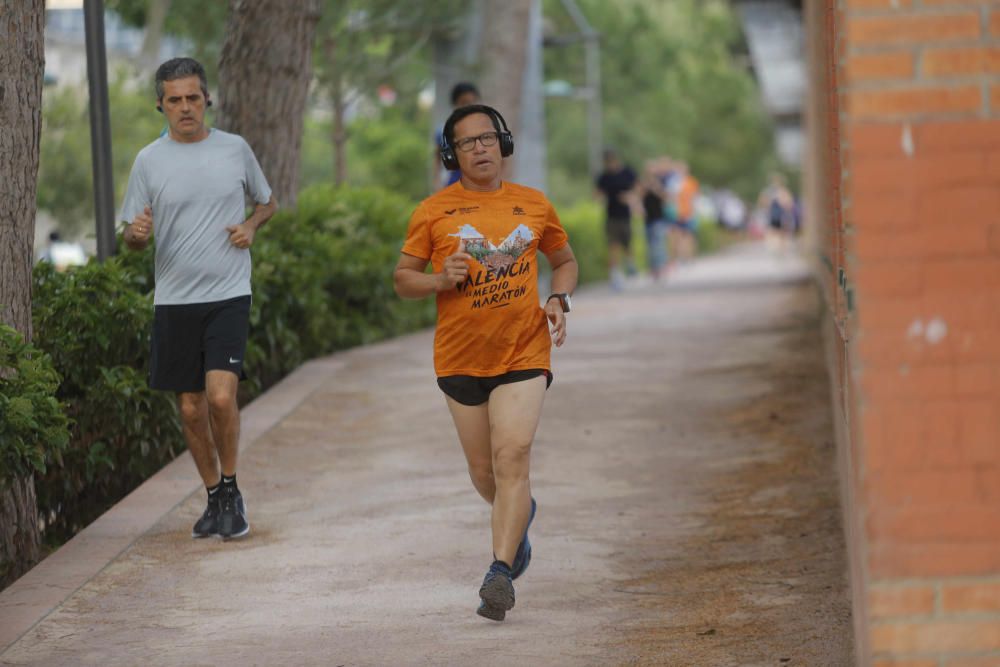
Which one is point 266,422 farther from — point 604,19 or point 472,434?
point 604,19

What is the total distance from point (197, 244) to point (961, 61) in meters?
4.01

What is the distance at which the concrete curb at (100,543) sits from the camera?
6.58 m

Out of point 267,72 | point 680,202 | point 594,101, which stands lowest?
point 680,202

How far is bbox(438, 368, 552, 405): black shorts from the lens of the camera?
6.12 m

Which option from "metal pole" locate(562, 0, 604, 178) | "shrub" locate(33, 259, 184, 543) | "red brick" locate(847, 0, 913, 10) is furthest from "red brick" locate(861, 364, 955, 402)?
"metal pole" locate(562, 0, 604, 178)

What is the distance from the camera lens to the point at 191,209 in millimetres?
7477

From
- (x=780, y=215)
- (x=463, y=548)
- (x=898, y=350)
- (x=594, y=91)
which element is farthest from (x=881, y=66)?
(x=594, y=91)

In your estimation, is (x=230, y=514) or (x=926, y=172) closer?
(x=926, y=172)

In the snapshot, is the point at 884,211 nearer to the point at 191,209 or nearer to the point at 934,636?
the point at 934,636

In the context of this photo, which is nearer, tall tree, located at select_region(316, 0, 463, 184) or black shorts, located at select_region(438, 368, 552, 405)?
black shorts, located at select_region(438, 368, 552, 405)

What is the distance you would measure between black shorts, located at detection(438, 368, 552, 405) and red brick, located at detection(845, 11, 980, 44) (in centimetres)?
219

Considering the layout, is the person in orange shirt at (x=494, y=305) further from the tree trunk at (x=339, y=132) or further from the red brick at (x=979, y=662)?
the tree trunk at (x=339, y=132)

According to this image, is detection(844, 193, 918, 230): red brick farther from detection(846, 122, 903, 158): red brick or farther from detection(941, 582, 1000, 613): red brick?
detection(941, 582, 1000, 613): red brick

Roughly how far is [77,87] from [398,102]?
11100 millimetres
